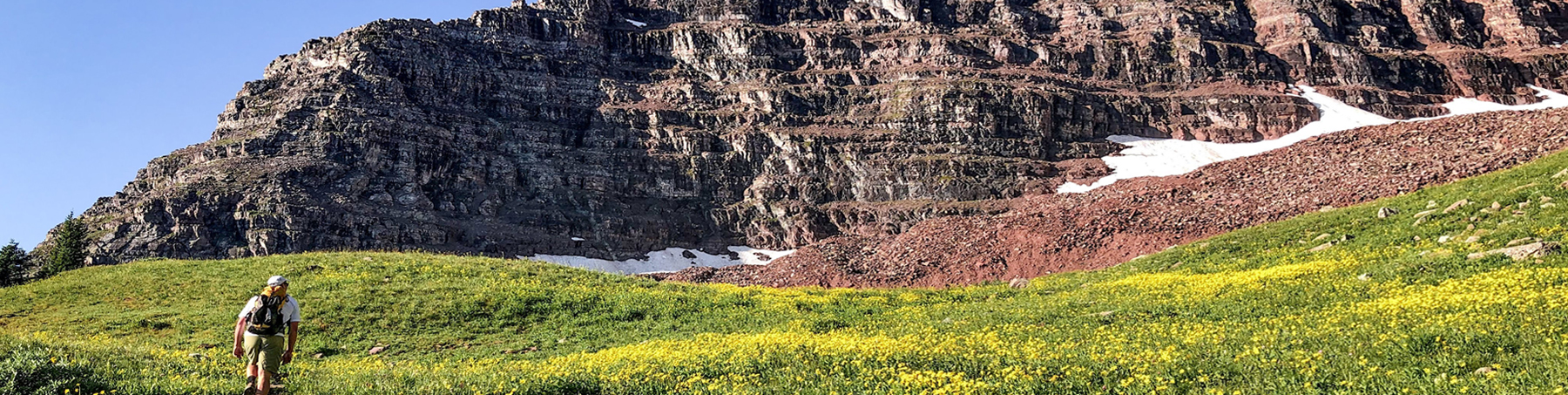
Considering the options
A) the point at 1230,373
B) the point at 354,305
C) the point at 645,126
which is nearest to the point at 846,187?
the point at 645,126

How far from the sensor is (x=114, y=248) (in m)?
76.1

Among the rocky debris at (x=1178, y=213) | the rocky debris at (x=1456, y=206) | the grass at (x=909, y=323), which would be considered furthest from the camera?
the rocky debris at (x=1178, y=213)

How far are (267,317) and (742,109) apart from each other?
9603 cm

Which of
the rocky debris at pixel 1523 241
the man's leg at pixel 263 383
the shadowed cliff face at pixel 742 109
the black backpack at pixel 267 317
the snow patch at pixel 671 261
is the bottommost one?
the snow patch at pixel 671 261

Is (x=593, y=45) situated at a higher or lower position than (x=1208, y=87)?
higher

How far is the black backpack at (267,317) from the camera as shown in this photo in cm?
1336

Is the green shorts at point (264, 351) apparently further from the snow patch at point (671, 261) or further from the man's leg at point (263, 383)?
the snow patch at point (671, 261)

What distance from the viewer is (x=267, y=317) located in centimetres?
1350

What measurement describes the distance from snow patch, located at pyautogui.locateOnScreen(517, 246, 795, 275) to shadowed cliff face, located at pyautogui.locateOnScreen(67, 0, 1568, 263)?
2303mm

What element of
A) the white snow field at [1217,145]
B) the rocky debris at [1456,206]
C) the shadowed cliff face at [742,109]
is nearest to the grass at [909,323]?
the rocky debris at [1456,206]

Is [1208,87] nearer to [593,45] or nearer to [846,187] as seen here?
[846,187]

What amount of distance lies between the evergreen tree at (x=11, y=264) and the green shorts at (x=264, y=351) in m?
34.1

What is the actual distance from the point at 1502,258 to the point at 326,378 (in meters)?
25.3

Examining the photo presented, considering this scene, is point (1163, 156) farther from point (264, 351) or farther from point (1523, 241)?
point (264, 351)
